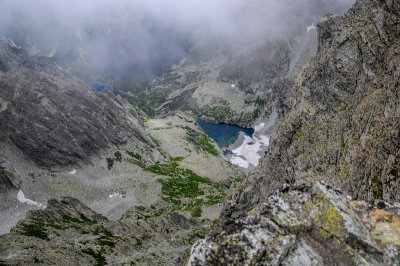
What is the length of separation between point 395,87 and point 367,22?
30311 millimetres

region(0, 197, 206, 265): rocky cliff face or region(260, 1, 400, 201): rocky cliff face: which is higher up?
region(260, 1, 400, 201): rocky cliff face

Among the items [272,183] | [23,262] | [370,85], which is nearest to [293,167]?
[272,183]

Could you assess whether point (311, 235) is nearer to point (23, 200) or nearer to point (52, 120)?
point (23, 200)

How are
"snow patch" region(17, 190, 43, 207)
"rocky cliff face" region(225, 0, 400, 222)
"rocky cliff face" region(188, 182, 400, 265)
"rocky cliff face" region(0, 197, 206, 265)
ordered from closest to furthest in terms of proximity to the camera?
1. "rocky cliff face" region(188, 182, 400, 265)
2. "rocky cliff face" region(225, 0, 400, 222)
3. "rocky cliff face" region(0, 197, 206, 265)
4. "snow patch" region(17, 190, 43, 207)

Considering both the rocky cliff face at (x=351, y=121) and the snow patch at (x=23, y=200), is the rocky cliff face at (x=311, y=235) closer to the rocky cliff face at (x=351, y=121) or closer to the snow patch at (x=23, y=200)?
the rocky cliff face at (x=351, y=121)

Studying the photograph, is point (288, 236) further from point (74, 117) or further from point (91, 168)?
point (74, 117)

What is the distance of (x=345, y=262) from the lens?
54.7 ft

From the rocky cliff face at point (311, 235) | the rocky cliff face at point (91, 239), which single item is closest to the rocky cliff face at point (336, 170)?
the rocky cliff face at point (311, 235)

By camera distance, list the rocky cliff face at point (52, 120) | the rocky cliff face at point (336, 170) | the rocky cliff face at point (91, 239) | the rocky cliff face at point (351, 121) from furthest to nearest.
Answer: the rocky cliff face at point (52, 120)
the rocky cliff face at point (91, 239)
the rocky cliff face at point (351, 121)
the rocky cliff face at point (336, 170)

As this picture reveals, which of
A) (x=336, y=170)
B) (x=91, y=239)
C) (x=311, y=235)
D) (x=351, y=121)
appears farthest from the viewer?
(x=91, y=239)

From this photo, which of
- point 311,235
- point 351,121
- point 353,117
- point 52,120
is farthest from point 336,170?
point 52,120

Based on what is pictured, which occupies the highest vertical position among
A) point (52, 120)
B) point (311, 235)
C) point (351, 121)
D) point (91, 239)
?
point (351, 121)

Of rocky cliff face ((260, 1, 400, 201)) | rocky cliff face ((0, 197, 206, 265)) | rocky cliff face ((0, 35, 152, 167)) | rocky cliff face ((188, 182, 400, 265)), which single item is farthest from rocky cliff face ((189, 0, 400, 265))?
rocky cliff face ((0, 35, 152, 167))

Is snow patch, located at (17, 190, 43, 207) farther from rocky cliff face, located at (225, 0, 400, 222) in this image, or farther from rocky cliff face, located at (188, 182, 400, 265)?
rocky cliff face, located at (188, 182, 400, 265)
